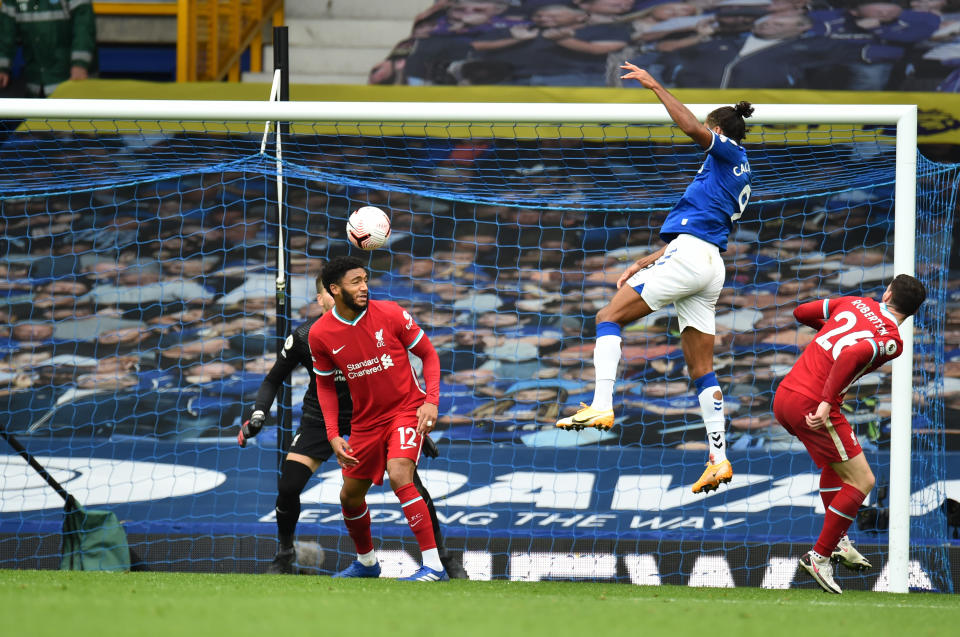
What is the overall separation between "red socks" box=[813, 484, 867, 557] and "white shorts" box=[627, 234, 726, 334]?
123 centimetres

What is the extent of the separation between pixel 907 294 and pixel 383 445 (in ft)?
9.06

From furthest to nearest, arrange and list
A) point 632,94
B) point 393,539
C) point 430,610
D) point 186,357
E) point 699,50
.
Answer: point 699,50
point 186,357
point 632,94
point 393,539
point 430,610

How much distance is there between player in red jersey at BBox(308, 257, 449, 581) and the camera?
5555 millimetres

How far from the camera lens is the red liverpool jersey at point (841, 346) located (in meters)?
5.46

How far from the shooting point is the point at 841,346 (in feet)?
18.2

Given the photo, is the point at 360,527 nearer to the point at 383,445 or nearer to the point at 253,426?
the point at 383,445

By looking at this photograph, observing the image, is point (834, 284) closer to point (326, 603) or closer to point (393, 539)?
point (393, 539)

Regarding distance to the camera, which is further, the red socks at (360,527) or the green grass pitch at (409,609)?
the red socks at (360,527)

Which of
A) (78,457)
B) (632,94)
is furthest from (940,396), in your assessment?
(78,457)

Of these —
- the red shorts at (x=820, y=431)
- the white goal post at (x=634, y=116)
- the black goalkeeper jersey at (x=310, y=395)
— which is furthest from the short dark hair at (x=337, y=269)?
the red shorts at (x=820, y=431)

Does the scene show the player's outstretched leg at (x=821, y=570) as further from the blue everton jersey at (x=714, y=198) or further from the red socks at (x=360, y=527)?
the red socks at (x=360, y=527)

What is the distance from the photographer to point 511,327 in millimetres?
8703

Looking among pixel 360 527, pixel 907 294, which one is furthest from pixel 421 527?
pixel 907 294

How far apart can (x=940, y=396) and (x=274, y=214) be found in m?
5.29
